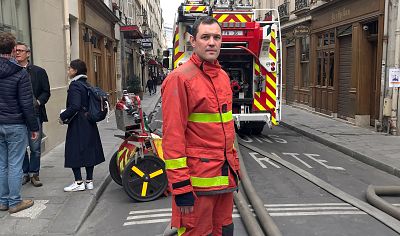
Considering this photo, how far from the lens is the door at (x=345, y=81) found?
13.7m

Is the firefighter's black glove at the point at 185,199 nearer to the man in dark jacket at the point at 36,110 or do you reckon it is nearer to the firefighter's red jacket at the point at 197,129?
the firefighter's red jacket at the point at 197,129

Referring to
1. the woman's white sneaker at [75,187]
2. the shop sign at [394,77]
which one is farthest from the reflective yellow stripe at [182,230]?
the shop sign at [394,77]

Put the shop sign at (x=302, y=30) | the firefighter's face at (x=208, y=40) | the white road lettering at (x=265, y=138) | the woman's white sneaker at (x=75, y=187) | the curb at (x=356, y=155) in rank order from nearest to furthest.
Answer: the firefighter's face at (x=208, y=40), the woman's white sneaker at (x=75, y=187), the curb at (x=356, y=155), the white road lettering at (x=265, y=138), the shop sign at (x=302, y=30)

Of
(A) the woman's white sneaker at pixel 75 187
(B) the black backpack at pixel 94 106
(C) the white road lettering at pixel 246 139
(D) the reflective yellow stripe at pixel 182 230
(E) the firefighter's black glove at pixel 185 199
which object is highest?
(B) the black backpack at pixel 94 106

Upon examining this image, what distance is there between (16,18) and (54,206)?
178 inches

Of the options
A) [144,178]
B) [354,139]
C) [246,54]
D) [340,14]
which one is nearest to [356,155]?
[354,139]

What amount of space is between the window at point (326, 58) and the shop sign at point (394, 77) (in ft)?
15.2

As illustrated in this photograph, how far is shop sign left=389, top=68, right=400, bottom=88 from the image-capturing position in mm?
10461

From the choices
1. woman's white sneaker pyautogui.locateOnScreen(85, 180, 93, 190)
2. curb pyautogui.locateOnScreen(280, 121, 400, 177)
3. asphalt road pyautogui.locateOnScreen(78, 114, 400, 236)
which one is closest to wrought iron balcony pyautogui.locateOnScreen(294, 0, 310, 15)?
curb pyautogui.locateOnScreen(280, 121, 400, 177)

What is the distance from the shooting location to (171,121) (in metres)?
2.66

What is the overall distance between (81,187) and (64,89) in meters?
5.04

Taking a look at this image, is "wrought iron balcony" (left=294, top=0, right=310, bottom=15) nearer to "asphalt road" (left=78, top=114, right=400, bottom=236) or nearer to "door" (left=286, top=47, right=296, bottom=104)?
"door" (left=286, top=47, right=296, bottom=104)

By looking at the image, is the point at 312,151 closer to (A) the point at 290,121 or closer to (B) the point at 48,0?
(A) the point at 290,121

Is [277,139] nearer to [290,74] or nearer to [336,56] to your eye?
[336,56]
